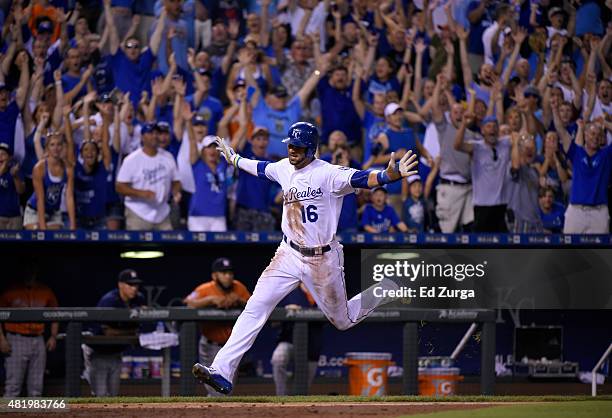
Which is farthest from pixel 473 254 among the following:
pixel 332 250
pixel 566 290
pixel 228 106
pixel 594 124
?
pixel 332 250

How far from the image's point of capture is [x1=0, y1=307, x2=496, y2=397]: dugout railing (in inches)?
365

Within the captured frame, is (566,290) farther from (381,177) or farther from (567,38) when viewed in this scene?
(381,177)

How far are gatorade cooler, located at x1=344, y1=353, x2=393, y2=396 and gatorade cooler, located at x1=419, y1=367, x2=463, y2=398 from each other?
52cm

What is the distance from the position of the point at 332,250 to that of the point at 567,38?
7660 millimetres

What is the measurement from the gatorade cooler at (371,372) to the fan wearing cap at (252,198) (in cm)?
242

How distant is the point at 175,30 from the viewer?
42.0ft

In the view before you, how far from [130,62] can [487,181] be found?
4.51 meters

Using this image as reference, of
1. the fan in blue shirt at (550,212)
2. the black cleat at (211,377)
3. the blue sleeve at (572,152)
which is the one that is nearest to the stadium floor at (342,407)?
the black cleat at (211,377)

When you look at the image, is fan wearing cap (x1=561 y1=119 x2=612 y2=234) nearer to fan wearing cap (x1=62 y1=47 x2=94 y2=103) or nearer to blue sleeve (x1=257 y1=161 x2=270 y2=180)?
fan wearing cap (x1=62 y1=47 x2=94 y2=103)

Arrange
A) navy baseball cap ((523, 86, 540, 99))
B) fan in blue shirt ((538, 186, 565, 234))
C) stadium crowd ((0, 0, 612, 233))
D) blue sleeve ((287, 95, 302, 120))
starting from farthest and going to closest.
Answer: navy baseball cap ((523, 86, 540, 99))
fan in blue shirt ((538, 186, 565, 234))
blue sleeve ((287, 95, 302, 120))
stadium crowd ((0, 0, 612, 233))

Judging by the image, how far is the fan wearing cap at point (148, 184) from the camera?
1175cm

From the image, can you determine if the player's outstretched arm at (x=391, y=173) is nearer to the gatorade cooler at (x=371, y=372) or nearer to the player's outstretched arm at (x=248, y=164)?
the player's outstretched arm at (x=248, y=164)

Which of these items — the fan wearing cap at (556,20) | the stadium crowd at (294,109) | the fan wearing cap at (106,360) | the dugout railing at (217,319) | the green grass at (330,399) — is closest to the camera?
the green grass at (330,399)

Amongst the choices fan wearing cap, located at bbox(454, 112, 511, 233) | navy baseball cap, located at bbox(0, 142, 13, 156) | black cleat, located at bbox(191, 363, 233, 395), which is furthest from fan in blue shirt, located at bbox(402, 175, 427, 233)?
black cleat, located at bbox(191, 363, 233, 395)
